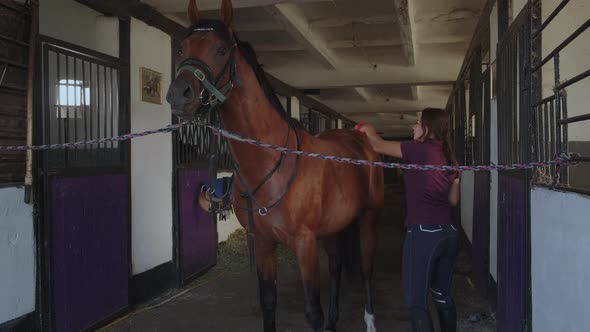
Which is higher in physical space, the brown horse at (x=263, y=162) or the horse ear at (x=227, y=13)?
the horse ear at (x=227, y=13)

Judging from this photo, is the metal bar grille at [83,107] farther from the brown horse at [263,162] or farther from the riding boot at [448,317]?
the riding boot at [448,317]

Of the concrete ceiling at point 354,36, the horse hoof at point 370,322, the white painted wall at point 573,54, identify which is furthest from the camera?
the concrete ceiling at point 354,36

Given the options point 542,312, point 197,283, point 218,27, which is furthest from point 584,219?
point 197,283

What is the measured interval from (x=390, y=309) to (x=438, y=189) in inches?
67.0

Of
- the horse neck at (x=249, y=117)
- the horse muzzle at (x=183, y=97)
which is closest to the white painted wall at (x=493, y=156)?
the horse neck at (x=249, y=117)

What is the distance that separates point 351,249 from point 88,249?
1.82m

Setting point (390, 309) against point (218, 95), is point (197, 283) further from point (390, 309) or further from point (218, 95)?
point (218, 95)

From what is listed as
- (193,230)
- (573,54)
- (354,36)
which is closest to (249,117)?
(573,54)

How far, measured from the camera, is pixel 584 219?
1407 millimetres

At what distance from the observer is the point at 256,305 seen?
3.91m

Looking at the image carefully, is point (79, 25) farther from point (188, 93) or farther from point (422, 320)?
point (422, 320)

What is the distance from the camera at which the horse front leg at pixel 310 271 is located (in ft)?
8.23

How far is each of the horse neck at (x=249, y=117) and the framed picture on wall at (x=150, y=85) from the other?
1.93m

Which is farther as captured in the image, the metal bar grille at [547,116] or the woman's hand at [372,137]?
the woman's hand at [372,137]
